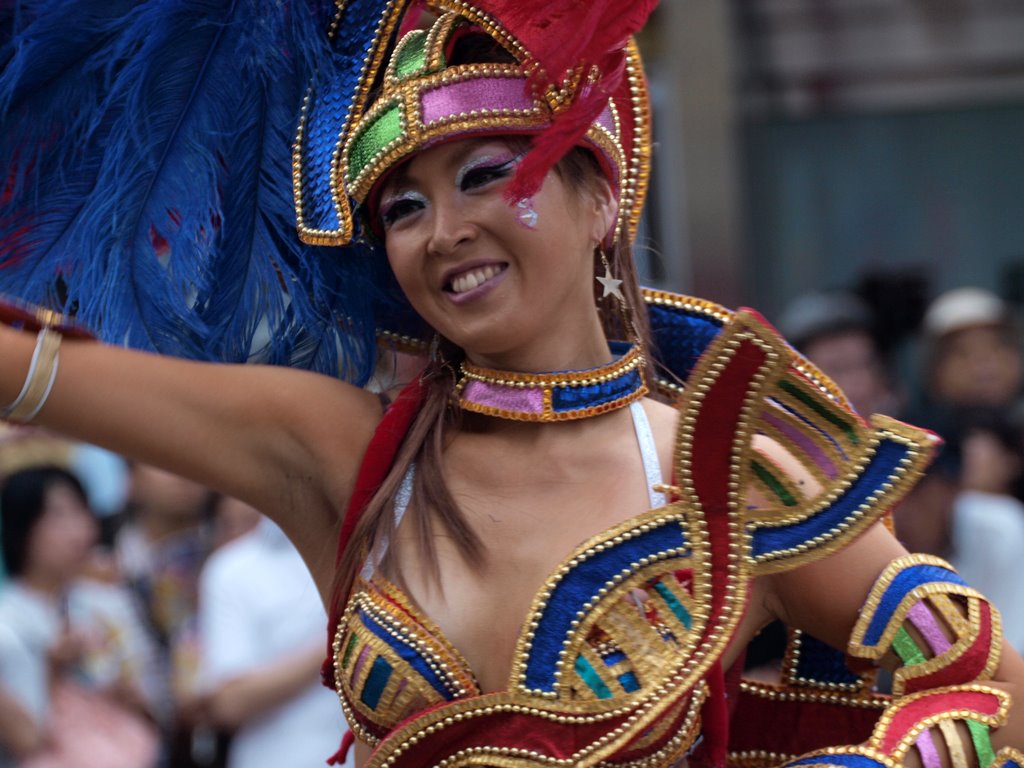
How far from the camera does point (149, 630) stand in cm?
434

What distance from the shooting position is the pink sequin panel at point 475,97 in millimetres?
2131

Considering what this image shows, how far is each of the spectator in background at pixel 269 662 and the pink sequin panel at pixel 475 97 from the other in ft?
6.01

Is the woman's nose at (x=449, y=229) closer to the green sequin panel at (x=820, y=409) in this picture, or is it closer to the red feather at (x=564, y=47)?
the red feather at (x=564, y=47)

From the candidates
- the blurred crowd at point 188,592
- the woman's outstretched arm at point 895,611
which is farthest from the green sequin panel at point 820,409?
the blurred crowd at point 188,592

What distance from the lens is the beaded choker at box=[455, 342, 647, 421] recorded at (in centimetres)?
224

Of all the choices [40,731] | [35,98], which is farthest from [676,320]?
[40,731]

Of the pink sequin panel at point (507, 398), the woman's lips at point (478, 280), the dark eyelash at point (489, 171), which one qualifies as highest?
the dark eyelash at point (489, 171)

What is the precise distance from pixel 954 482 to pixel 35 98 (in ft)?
8.74

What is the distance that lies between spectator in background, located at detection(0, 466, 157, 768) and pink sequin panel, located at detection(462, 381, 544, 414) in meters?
2.16

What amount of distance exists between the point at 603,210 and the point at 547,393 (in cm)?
28

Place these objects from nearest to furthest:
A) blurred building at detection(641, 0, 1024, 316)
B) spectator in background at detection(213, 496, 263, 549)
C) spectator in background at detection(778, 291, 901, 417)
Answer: spectator in background at detection(213, 496, 263, 549) < spectator in background at detection(778, 291, 901, 417) < blurred building at detection(641, 0, 1024, 316)

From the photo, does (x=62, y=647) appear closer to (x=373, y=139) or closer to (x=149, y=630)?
(x=149, y=630)

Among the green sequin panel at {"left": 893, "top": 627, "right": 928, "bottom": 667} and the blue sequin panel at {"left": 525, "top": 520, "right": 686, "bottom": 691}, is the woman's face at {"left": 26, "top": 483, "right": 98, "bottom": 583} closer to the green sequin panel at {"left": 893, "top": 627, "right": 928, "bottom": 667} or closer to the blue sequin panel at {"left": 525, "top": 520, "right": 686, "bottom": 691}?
the blue sequin panel at {"left": 525, "top": 520, "right": 686, "bottom": 691}

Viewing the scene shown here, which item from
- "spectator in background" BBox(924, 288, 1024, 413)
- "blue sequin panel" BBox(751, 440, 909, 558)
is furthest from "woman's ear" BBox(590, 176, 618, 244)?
"spectator in background" BBox(924, 288, 1024, 413)
